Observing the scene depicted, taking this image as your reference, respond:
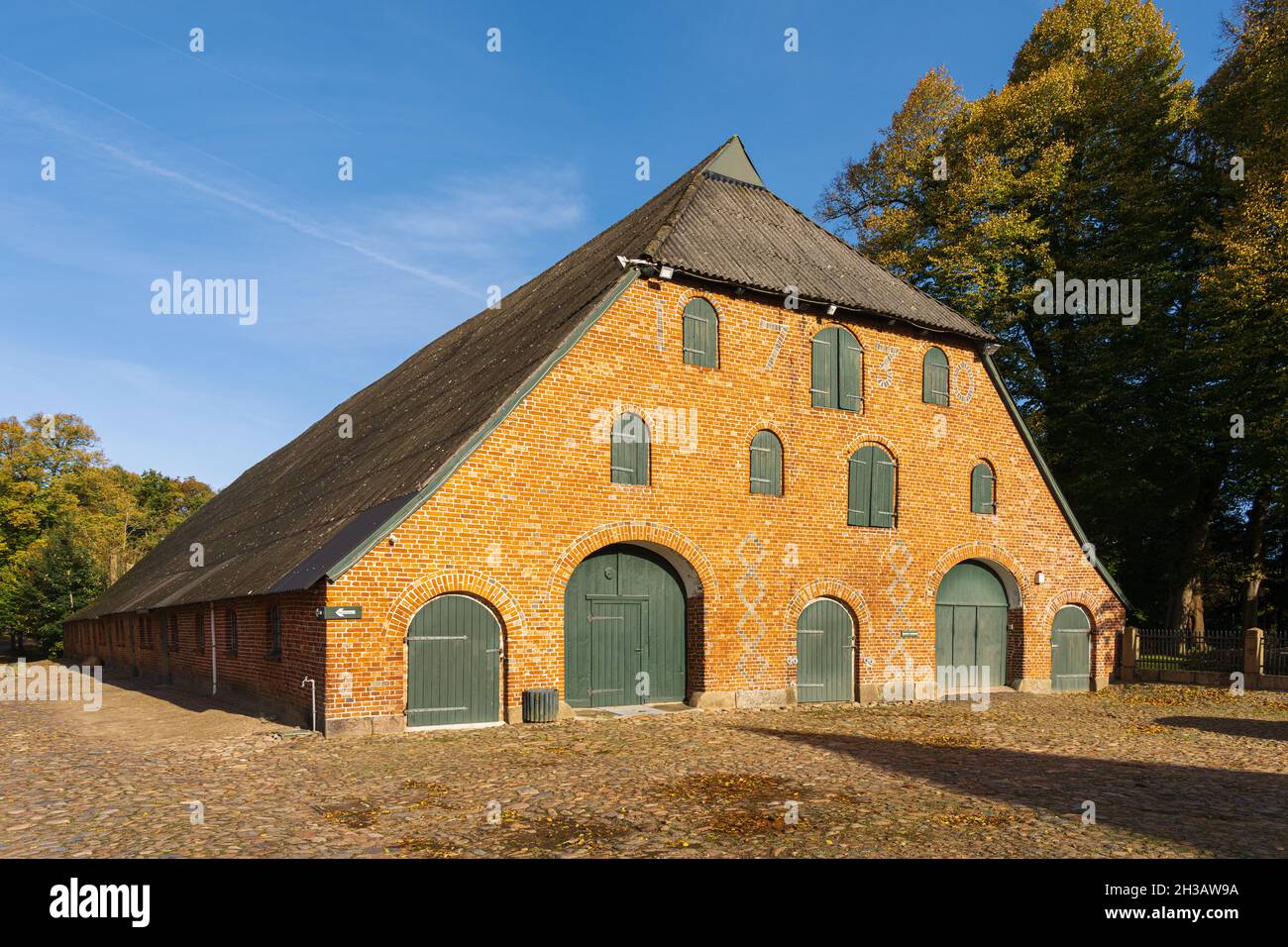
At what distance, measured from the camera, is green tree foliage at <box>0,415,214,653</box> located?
42969 mm

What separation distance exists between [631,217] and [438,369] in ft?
22.6

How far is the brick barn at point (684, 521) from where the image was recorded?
1453 centimetres

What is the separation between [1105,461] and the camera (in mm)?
29031

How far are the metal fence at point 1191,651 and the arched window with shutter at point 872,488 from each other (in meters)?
9.74

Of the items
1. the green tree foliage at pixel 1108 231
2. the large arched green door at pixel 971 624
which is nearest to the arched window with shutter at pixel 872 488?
the large arched green door at pixel 971 624

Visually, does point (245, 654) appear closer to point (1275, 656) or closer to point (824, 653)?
point (824, 653)

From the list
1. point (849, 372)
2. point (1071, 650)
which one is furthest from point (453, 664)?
point (1071, 650)

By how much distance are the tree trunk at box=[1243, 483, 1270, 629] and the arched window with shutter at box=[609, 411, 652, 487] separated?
22.0 m

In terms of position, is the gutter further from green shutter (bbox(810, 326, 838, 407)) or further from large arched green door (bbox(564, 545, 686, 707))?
large arched green door (bbox(564, 545, 686, 707))

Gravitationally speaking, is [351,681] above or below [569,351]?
below

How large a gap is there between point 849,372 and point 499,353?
25.6 feet

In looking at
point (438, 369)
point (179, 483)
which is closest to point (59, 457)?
point (179, 483)

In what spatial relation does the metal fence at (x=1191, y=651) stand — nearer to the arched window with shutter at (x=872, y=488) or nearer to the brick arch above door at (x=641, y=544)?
the arched window with shutter at (x=872, y=488)

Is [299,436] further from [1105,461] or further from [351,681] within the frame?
[1105,461]
